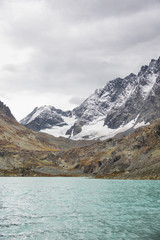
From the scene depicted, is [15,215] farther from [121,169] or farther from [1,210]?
[121,169]

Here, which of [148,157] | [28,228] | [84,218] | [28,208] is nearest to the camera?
[28,228]

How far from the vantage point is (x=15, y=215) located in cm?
3622

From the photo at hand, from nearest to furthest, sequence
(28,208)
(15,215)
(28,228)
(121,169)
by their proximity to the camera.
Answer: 1. (28,228)
2. (15,215)
3. (28,208)
4. (121,169)

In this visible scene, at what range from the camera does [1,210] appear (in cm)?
4034

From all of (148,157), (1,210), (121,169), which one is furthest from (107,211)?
(121,169)

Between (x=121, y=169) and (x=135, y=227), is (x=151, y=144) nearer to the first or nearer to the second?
(x=121, y=169)

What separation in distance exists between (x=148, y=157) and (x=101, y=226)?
149 m

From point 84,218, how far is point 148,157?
145290 mm

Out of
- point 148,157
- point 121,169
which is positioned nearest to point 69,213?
point 148,157

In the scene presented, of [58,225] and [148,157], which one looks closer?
[58,225]

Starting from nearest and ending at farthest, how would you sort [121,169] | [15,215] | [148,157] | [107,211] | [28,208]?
1. [15,215]
2. [107,211]
3. [28,208]
4. [148,157]
5. [121,169]

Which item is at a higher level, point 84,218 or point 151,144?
point 151,144

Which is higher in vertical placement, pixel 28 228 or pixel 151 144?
pixel 151 144

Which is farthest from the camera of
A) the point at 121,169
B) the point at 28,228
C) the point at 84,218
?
the point at 121,169
